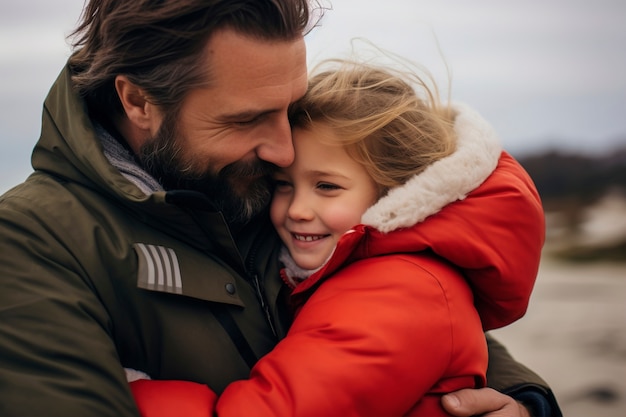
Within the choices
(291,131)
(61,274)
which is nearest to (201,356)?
(61,274)

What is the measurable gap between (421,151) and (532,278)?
1.66 ft

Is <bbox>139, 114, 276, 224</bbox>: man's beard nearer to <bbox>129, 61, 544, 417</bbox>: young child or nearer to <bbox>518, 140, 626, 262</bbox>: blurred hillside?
<bbox>129, 61, 544, 417</bbox>: young child

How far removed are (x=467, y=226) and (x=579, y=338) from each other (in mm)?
4081

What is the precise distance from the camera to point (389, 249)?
2.03m

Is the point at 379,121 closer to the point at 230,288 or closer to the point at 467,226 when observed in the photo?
the point at 467,226

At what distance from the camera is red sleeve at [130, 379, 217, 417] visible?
173 centimetres

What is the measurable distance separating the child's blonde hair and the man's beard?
24cm

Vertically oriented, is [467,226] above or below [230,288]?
above

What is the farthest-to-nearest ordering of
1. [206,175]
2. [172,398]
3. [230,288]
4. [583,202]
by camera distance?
[583,202] → [206,175] → [230,288] → [172,398]

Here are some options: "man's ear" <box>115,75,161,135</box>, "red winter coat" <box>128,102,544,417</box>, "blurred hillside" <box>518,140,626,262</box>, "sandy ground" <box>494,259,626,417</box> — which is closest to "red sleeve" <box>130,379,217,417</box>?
"red winter coat" <box>128,102,544,417</box>

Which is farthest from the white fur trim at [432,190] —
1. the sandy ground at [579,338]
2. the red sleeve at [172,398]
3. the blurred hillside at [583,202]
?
the blurred hillside at [583,202]

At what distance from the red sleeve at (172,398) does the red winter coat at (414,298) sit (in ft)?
0.15

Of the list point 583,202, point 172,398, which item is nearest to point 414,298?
point 172,398

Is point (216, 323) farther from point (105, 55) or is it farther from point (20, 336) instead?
point (105, 55)
